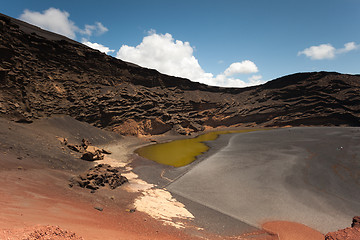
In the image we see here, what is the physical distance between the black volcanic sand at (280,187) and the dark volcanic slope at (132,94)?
68.6ft

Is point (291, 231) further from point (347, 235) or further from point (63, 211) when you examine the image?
point (63, 211)

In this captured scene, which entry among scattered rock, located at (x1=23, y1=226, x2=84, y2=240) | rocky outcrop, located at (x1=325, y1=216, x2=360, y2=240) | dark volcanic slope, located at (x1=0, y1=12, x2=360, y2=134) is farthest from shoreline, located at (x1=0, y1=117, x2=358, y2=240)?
dark volcanic slope, located at (x1=0, y1=12, x2=360, y2=134)

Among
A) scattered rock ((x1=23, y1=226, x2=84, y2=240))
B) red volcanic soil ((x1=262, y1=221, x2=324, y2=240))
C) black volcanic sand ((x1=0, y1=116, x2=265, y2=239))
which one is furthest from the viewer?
red volcanic soil ((x1=262, y1=221, x2=324, y2=240))

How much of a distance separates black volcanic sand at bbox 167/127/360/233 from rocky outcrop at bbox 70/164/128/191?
3.70m

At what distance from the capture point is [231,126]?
172 ft

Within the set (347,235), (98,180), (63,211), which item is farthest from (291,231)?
(98,180)

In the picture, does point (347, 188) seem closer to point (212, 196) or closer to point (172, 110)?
point (212, 196)

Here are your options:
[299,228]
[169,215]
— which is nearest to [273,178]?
[299,228]

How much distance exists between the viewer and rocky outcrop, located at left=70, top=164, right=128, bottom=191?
9.48 metres

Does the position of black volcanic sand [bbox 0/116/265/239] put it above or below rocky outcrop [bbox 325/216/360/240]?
below

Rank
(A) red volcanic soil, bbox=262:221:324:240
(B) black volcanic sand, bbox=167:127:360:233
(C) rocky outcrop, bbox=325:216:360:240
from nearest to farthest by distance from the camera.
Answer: (C) rocky outcrop, bbox=325:216:360:240, (A) red volcanic soil, bbox=262:221:324:240, (B) black volcanic sand, bbox=167:127:360:233

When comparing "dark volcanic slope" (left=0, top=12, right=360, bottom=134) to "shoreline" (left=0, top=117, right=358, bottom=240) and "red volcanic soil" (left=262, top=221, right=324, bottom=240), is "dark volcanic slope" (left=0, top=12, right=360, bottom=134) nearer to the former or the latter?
"shoreline" (left=0, top=117, right=358, bottom=240)

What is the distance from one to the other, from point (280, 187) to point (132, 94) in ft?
102

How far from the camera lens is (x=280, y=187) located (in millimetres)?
11500
